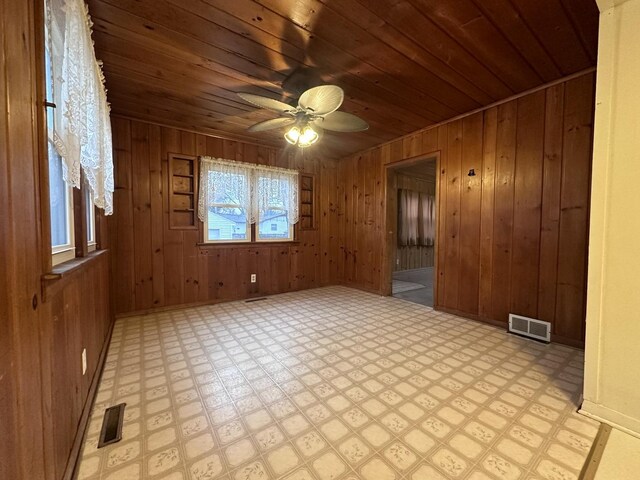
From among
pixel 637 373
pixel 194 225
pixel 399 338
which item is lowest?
pixel 399 338

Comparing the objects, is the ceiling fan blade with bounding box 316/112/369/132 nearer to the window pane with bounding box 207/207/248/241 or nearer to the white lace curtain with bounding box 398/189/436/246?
the window pane with bounding box 207/207/248/241

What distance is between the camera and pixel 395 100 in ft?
8.86

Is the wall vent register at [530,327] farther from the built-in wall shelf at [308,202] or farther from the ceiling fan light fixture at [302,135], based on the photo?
the built-in wall shelf at [308,202]

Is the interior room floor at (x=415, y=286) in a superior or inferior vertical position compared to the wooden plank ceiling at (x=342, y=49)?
inferior

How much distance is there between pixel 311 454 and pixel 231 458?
367 millimetres

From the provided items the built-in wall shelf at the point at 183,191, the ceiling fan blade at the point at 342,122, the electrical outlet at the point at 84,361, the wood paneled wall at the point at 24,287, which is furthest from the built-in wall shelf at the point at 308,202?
the wood paneled wall at the point at 24,287

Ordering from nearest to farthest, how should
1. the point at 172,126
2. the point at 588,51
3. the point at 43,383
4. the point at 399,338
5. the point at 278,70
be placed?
the point at 43,383, the point at 588,51, the point at 278,70, the point at 399,338, the point at 172,126

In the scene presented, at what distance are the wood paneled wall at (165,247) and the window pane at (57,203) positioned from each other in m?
1.84

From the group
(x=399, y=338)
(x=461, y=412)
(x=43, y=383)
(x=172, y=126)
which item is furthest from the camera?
(x=172, y=126)

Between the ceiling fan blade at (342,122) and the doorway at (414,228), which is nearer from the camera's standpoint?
the ceiling fan blade at (342,122)

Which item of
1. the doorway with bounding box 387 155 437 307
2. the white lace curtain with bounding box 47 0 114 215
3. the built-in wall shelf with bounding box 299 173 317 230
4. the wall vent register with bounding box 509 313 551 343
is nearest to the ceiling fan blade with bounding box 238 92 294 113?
the white lace curtain with bounding box 47 0 114 215

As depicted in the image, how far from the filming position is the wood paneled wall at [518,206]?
2332 mm

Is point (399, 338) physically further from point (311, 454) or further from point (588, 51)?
point (588, 51)

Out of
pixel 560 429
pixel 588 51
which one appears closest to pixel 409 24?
pixel 588 51
